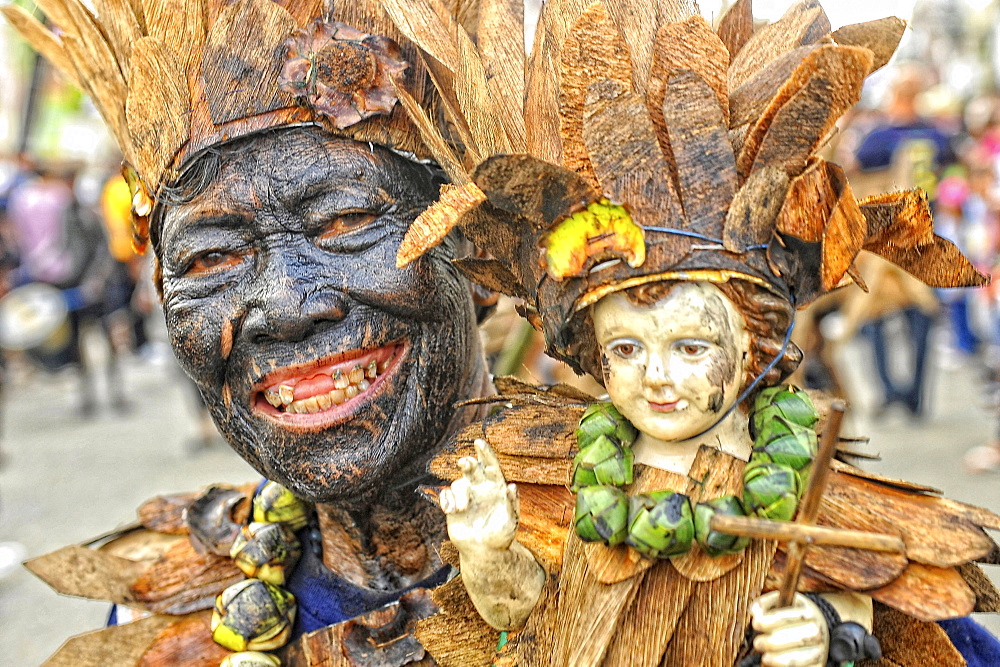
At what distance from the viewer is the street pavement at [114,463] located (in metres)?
5.01

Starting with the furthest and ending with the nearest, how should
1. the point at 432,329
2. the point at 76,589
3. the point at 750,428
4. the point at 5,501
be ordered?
1. the point at 5,501
2. the point at 76,589
3. the point at 432,329
4. the point at 750,428

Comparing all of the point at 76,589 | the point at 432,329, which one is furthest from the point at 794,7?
the point at 76,589

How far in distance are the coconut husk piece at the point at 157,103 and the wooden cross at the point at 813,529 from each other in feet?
3.78

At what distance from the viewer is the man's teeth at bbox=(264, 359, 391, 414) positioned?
1.75 m

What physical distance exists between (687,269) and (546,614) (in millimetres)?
555

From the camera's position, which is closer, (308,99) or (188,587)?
(308,99)

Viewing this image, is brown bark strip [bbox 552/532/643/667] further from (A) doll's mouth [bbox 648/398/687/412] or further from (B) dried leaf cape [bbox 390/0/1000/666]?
(A) doll's mouth [bbox 648/398/687/412]

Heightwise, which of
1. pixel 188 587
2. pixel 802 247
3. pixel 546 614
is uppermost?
pixel 802 247

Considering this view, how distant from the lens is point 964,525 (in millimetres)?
1390

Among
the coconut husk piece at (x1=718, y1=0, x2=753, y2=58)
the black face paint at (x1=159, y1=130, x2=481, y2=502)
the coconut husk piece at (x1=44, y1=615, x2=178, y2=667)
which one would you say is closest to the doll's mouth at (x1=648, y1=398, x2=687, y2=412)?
the black face paint at (x1=159, y1=130, x2=481, y2=502)

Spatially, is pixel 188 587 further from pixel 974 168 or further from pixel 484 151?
pixel 974 168

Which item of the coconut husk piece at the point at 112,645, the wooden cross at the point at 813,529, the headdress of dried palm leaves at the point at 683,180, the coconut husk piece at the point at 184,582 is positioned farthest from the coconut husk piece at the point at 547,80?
the coconut husk piece at the point at 112,645

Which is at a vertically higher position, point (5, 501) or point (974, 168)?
point (974, 168)

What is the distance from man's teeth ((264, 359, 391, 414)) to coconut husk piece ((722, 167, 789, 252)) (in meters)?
0.71
